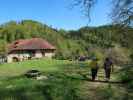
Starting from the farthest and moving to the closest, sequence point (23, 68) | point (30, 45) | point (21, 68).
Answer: point (30, 45), point (21, 68), point (23, 68)

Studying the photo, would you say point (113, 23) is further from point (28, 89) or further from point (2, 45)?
point (2, 45)

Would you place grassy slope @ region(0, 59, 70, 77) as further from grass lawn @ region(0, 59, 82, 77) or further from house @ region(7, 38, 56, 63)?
house @ region(7, 38, 56, 63)

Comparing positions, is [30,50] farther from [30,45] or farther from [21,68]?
[21,68]

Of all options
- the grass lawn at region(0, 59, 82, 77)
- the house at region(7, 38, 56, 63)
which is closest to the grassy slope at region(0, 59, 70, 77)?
the grass lawn at region(0, 59, 82, 77)

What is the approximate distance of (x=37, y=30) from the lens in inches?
4350

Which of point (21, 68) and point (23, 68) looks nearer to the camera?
point (23, 68)

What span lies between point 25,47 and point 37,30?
2823 cm

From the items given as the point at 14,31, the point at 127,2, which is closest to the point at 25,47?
the point at 14,31

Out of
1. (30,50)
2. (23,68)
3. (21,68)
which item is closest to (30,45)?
(30,50)

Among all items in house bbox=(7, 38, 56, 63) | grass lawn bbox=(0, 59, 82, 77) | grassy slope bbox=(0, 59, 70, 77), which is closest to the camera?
grass lawn bbox=(0, 59, 82, 77)

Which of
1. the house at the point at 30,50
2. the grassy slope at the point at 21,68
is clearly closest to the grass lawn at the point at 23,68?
the grassy slope at the point at 21,68

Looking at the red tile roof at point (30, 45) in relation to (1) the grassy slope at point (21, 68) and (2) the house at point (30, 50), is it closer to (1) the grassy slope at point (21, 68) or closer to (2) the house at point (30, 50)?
(2) the house at point (30, 50)

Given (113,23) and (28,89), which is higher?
(113,23)

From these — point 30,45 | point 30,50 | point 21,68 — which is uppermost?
point 30,45
